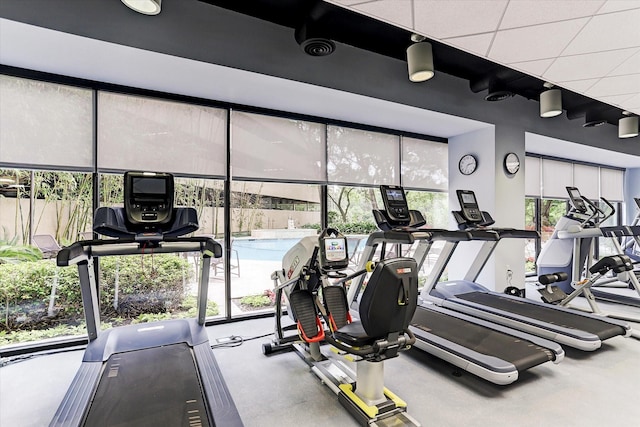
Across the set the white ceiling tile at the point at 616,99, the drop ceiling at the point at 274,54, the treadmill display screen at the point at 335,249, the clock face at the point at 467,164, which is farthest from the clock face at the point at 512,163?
the treadmill display screen at the point at 335,249

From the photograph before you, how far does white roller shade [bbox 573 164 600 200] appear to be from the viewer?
26.0 feet

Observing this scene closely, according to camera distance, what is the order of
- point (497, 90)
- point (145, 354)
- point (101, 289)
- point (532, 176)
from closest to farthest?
1. point (145, 354)
2. point (101, 289)
3. point (497, 90)
4. point (532, 176)

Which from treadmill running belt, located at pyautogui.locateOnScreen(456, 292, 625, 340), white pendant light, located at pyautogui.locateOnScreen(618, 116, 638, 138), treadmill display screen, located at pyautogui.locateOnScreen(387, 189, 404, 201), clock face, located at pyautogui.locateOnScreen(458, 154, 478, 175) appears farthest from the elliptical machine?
white pendant light, located at pyautogui.locateOnScreen(618, 116, 638, 138)

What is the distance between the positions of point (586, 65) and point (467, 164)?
2.33m

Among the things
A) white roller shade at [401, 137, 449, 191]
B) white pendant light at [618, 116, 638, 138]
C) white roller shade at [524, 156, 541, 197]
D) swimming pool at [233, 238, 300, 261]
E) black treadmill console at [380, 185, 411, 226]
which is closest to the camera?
black treadmill console at [380, 185, 411, 226]

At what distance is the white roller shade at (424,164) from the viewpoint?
223 inches

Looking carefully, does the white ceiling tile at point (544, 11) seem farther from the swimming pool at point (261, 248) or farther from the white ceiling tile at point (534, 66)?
the swimming pool at point (261, 248)

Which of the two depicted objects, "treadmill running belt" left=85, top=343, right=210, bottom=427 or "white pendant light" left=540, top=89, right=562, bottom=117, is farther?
"white pendant light" left=540, top=89, right=562, bottom=117

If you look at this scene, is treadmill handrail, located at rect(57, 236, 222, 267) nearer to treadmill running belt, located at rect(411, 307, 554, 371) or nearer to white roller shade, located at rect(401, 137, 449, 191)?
treadmill running belt, located at rect(411, 307, 554, 371)

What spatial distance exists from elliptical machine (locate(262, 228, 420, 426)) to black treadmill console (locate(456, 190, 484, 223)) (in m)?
1.83

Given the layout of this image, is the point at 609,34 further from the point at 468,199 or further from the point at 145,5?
the point at 145,5

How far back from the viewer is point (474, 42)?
2.90 meters

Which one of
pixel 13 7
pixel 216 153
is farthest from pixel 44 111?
pixel 216 153

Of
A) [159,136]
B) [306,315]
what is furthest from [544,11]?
[159,136]
